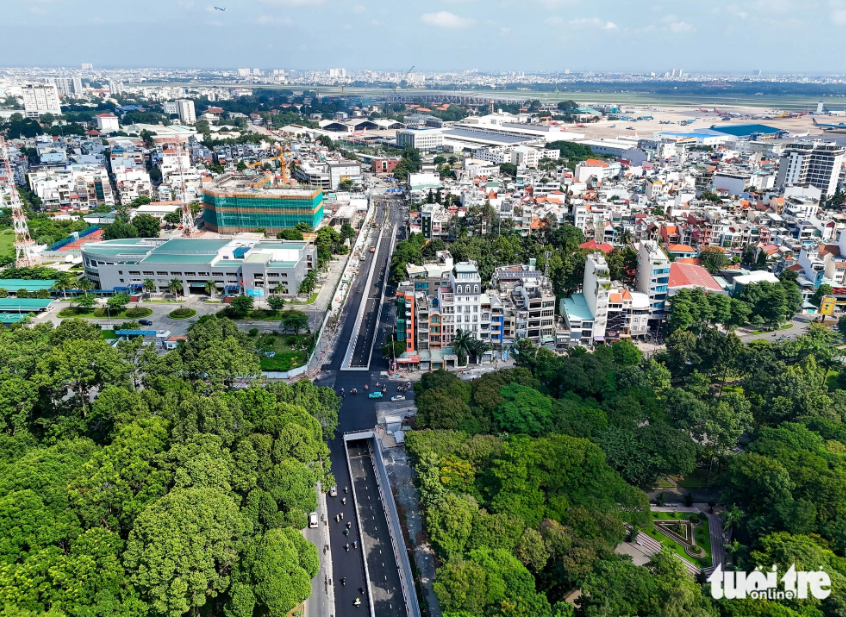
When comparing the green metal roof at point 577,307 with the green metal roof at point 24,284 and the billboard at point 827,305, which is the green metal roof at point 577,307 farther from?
the green metal roof at point 24,284

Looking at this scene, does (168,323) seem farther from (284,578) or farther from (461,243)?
(284,578)

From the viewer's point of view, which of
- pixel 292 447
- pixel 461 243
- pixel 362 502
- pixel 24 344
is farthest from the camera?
pixel 461 243

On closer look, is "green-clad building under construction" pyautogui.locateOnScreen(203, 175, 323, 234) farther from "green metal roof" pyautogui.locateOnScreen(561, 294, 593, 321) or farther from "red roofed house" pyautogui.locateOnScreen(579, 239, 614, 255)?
"green metal roof" pyautogui.locateOnScreen(561, 294, 593, 321)

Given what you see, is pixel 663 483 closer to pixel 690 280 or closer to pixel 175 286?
pixel 690 280

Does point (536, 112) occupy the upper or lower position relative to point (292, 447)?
upper

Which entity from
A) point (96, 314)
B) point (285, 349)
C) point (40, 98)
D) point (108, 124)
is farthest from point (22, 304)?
point (40, 98)

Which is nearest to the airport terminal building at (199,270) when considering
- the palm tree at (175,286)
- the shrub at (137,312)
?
the palm tree at (175,286)

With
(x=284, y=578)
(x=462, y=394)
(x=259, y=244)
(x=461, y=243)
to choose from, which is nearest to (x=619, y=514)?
(x=462, y=394)
